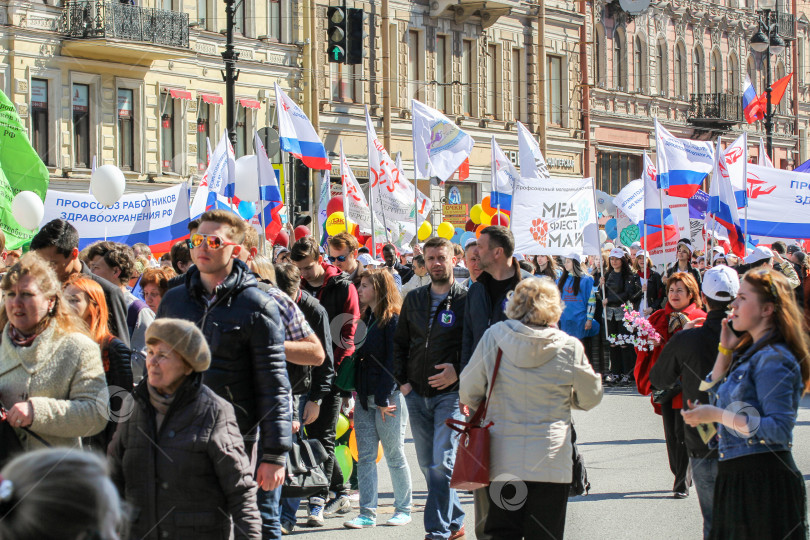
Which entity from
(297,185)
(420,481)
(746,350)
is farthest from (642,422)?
(297,185)

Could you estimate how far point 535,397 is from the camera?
5.42 meters

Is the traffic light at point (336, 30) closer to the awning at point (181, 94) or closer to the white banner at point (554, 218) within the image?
the white banner at point (554, 218)

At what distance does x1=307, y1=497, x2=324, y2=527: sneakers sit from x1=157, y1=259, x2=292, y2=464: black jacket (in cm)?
265

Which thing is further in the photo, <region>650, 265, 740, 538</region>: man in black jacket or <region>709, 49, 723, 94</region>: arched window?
<region>709, 49, 723, 94</region>: arched window

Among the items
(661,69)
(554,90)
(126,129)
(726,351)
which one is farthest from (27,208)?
(661,69)

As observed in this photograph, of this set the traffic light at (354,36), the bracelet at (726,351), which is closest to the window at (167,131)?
the traffic light at (354,36)

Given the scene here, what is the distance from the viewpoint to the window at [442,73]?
35750 millimetres

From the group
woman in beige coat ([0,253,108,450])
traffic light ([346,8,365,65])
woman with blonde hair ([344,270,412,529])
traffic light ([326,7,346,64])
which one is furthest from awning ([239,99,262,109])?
woman in beige coat ([0,253,108,450])

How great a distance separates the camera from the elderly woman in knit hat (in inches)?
175

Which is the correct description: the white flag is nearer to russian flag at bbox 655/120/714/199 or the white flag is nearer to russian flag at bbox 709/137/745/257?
russian flag at bbox 655/120/714/199

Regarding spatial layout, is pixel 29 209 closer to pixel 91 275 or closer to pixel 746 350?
pixel 91 275

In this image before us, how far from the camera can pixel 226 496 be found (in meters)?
4.52

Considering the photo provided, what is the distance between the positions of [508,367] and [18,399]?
7.23 feet

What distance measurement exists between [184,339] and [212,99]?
84.8 ft
